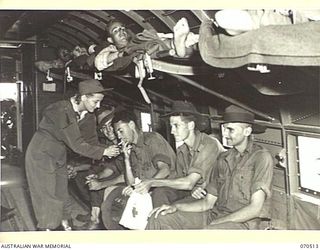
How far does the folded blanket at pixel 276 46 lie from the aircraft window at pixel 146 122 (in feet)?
0.80

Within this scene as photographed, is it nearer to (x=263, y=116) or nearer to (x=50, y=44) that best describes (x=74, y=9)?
(x=50, y=44)

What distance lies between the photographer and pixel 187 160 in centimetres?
96

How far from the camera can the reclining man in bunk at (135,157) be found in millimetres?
961

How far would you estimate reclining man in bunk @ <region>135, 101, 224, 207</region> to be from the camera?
0.95 metres

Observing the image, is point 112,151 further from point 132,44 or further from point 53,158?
point 132,44

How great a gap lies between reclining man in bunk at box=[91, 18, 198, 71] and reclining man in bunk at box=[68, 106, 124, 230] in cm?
11

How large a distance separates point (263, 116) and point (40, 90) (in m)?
0.53

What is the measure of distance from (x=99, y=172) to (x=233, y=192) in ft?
1.05

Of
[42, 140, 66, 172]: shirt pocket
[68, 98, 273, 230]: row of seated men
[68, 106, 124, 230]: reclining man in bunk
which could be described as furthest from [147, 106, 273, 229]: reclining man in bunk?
[42, 140, 66, 172]: shirt pocket

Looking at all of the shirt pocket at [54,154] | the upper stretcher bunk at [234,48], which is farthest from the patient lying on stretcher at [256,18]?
the shirt pocket at [54,154]

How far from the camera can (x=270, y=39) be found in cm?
73

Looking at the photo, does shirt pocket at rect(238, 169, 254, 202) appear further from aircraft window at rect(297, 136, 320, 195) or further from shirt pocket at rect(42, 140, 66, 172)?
shirt pocket at rect(42, 140, 66, 172)

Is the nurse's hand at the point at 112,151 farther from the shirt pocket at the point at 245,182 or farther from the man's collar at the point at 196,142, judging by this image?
the shirt pocket at the point at 245,182

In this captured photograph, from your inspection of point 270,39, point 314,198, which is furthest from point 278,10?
point 314,198
